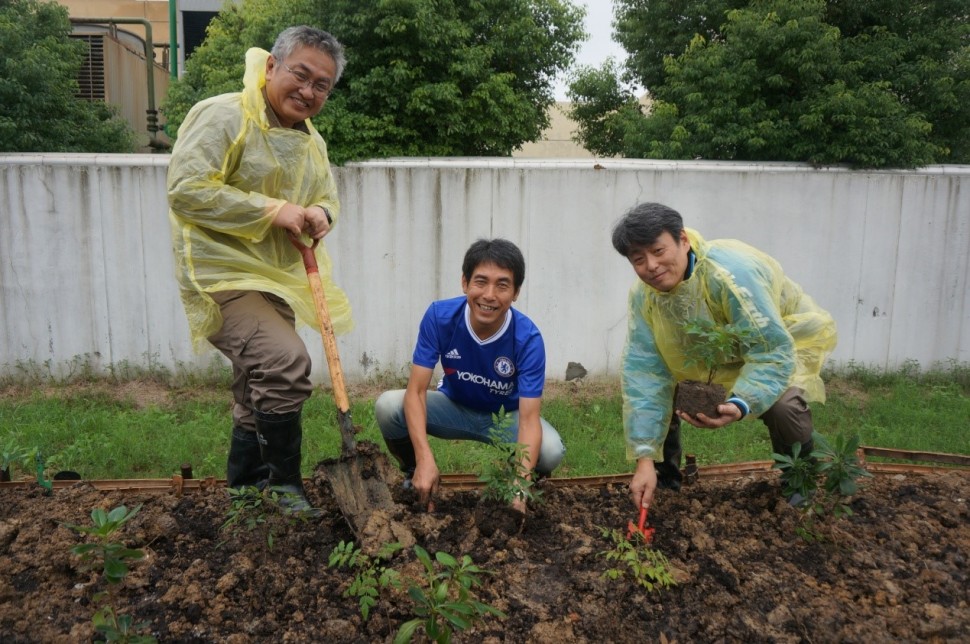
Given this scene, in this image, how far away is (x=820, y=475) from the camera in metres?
2.77

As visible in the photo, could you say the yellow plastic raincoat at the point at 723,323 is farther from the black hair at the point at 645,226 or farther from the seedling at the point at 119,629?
the seedling at the point at 119,629

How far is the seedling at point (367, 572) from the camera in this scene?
7.05 feet

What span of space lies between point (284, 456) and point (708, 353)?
1.57 m

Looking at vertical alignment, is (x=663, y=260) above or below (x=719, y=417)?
above

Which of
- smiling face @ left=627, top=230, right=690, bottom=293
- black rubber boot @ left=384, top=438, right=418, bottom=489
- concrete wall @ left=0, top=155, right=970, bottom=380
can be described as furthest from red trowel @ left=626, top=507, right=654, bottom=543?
concrete wall @ left=0, top=155, right=970, bottom=380

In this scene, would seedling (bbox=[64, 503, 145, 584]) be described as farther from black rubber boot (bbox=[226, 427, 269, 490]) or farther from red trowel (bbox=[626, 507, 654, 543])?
red trowel (bbox=[626, 507, 654, 543])

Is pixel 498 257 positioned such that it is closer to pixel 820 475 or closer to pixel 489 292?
pixel 489 292

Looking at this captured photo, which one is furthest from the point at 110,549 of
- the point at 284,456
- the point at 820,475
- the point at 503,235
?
the point at 503,235

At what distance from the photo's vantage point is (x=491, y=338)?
313 centimetres

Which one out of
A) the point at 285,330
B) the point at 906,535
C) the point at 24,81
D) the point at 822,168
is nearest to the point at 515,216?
the point at 822,168

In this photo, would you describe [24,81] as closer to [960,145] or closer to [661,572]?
[661,572]

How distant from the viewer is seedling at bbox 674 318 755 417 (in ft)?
7.98

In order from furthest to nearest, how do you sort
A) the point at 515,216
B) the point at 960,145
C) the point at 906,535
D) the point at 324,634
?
the point at 960,145, the point at 515,216, the point at 906,535, the point at 324,634

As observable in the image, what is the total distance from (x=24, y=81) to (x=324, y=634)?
5.31 m
